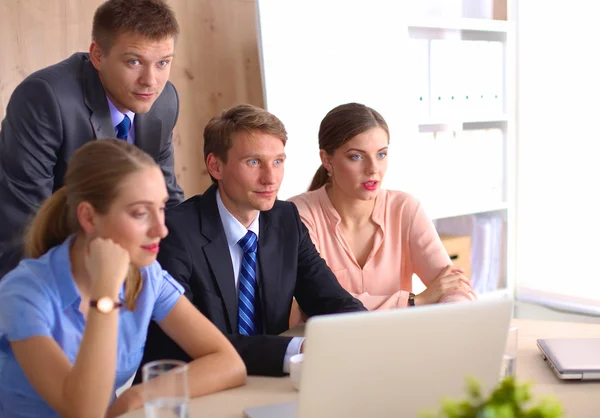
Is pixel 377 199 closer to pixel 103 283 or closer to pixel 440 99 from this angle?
pixel 103 283

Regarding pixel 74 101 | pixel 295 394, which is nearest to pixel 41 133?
pixel 74 101

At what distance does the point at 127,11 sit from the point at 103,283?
41.4 inches

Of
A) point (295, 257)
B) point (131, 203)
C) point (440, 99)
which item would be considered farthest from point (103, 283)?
point (440, 99)

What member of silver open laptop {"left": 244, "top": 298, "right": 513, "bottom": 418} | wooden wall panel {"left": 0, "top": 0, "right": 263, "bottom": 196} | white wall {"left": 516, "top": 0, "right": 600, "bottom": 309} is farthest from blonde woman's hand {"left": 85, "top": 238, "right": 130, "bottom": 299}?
white wall {"left": 516, "top": 0, "right": 600, "bottom": 309}

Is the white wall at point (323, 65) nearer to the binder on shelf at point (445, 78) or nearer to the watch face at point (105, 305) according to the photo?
the binder on shelf at point (445, 78)

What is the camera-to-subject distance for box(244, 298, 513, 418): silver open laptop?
1095mm

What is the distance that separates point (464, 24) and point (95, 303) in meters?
3.08

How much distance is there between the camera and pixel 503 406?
0.78 meters

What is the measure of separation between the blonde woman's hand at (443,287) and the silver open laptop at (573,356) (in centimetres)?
56

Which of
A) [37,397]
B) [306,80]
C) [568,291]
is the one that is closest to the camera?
[37,397]

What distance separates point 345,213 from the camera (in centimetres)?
254

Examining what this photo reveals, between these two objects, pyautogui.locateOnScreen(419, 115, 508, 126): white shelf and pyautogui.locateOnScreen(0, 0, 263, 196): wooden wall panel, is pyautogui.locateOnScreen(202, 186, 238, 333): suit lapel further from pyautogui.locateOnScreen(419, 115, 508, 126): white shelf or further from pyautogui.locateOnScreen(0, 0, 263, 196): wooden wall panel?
pyautogui.locateOnScreen(419, 115, 508, 126): white shelf

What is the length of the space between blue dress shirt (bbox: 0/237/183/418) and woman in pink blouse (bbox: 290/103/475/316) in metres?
0.91

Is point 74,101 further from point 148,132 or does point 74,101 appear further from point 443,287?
point 443,287
